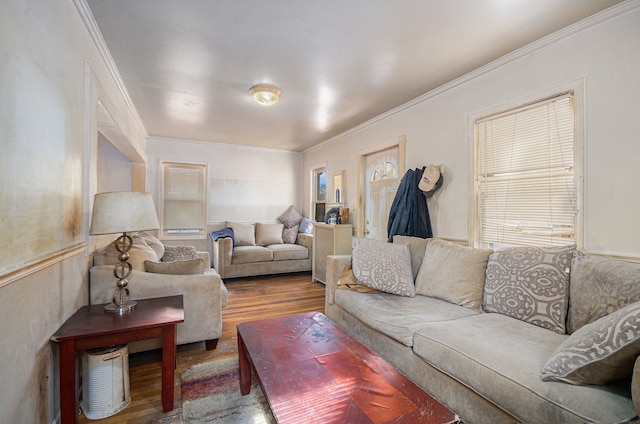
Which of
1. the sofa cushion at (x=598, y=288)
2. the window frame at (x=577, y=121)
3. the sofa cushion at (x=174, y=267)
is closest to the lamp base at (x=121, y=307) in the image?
the sofa cushion at (x=174, y=267)

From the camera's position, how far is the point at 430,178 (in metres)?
2.94

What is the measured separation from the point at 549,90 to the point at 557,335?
66.2 inches

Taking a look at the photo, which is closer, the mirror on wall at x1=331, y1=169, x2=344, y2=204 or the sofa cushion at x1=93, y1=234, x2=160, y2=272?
the sofa cushion at x1=93, y1=234, x2=160, y2=272

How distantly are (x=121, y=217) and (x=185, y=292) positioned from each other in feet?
2.59

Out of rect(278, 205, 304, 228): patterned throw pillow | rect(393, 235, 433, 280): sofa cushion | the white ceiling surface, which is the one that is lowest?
rect(393, 235, 433, 280): sofa cushion

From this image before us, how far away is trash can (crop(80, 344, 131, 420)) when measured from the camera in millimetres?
1589

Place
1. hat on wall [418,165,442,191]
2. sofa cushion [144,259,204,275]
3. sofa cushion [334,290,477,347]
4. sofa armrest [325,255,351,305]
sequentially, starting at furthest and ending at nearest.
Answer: hat on wall [418,165,442,191] → sofa armrest [325,255,351,305] → sofa cushion [144,259,204,275] → sofa cushion [334,290,477,347]

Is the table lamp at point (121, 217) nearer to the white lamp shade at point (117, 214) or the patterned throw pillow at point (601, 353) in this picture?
the white lamp shade at point (117, 214)

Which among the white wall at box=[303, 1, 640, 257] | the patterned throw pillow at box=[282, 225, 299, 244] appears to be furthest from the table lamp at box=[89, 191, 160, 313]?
the patterned throw pillow at box=[282, 225, 299, 244]

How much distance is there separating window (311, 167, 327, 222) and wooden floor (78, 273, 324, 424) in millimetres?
1146

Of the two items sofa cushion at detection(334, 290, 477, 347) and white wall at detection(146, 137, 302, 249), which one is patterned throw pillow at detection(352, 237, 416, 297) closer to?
sofa cushion at detection(334, 290, 477, 347)

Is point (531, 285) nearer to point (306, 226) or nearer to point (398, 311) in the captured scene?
point (398, 311)

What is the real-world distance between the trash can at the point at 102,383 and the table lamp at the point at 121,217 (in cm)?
29

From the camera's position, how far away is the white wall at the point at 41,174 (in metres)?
1.07
